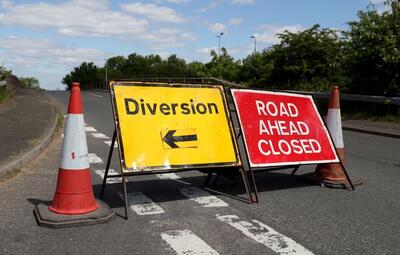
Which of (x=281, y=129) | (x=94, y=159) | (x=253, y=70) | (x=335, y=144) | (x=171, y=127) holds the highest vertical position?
(x=253, y=70)

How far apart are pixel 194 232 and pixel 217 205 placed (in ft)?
3.50

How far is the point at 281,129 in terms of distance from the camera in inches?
269

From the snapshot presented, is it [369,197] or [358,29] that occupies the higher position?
[358,29]

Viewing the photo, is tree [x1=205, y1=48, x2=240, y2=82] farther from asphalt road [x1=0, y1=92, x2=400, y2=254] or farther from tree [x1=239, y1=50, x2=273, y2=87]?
asphalt road [x1=0, y1=92, x2=400, y2=254]

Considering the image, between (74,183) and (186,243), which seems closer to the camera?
(186,243)

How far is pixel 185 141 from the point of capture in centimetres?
597

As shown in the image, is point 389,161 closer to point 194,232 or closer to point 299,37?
point 194,232

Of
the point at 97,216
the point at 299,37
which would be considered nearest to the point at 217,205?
the point at 97,216

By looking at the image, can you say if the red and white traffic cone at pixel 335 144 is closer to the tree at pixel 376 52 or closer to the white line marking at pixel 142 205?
the white line marking at pixel 142 205

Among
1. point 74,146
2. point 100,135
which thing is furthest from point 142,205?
point 100,135

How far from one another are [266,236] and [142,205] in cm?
164

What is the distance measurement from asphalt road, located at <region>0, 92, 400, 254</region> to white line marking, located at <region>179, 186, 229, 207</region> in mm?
12

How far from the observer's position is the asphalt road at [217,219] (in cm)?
451

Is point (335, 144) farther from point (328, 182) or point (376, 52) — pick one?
point (376, 52)
